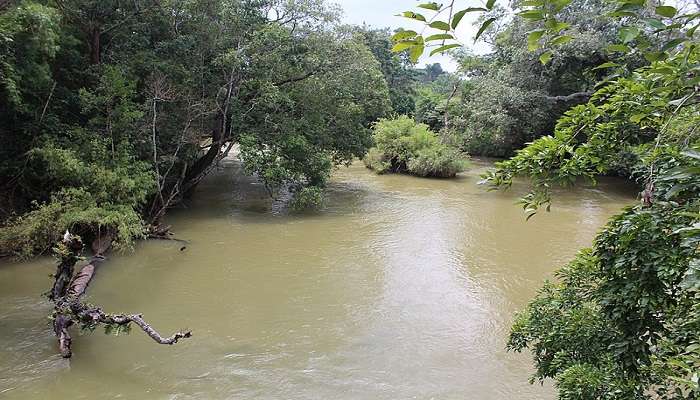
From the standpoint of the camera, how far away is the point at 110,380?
4285mm

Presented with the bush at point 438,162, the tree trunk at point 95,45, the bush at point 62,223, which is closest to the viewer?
the bush at point 62,223

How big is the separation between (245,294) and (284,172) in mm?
4368

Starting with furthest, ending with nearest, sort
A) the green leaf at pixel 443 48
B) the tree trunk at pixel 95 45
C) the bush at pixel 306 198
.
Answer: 1. the bush at pixel 306 198
2. the tree trunk at pixel 95 45
3. the green leaf at pixel 443 48

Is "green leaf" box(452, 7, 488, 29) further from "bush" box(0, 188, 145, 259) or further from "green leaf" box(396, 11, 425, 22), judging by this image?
"bush" box(0, 188, 145, 259)

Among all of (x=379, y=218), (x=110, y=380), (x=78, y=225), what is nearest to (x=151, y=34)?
(x=78, y=225)

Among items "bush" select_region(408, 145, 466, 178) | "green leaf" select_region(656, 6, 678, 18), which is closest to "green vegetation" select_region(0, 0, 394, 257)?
"bush" select_region(408, 145, 466, 178)

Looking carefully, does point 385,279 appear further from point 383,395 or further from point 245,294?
point 383,395

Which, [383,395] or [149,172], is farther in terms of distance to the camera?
[149,172]

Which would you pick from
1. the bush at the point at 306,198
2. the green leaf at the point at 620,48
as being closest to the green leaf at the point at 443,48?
the green leaf at the point at 620,48

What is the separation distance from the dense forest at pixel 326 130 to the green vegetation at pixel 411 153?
14cm

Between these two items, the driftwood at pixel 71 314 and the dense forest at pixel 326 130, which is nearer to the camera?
the dense forest at pixel 326 130

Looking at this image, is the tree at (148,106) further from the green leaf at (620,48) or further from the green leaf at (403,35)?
the green leaf at (620,48)

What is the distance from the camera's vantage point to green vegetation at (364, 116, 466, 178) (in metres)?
15.8

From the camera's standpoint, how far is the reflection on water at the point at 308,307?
430cm
